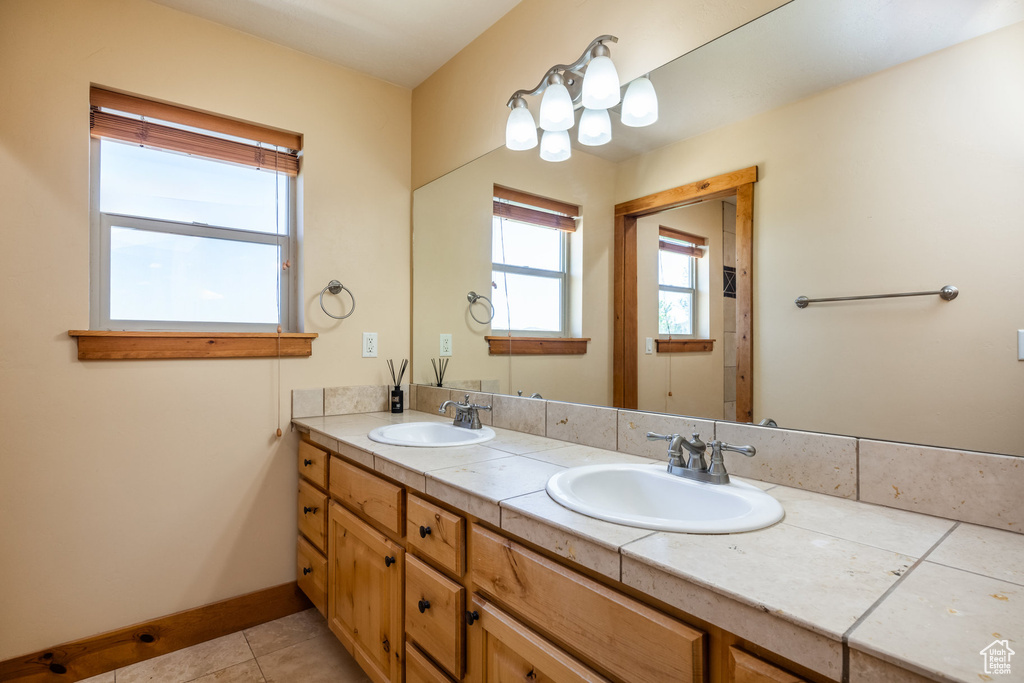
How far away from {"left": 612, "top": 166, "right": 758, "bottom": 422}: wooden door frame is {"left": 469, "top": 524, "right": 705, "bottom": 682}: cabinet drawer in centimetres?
63

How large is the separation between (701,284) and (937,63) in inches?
A: 24.6

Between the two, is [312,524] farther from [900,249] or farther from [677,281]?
[900,249]

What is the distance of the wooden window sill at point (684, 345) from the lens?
4.41 feet

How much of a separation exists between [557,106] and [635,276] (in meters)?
0.63

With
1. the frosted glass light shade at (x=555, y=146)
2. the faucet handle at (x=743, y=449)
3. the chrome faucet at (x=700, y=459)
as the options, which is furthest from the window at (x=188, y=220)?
the faucet handle at (x=743, y=449)

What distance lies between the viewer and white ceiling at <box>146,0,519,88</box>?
1.87 m

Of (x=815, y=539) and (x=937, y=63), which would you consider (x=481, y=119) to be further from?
(x=815, y=539)

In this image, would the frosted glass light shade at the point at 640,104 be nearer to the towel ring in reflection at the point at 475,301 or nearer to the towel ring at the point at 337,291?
the towel ring in reflection at the point at 475,301

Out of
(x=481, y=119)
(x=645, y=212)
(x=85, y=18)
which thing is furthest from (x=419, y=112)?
(x=645, y=212)

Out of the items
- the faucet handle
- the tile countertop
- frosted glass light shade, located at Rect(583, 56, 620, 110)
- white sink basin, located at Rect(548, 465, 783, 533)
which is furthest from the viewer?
frosted glass light shade, located at Rect(583, 56, 620, 110)

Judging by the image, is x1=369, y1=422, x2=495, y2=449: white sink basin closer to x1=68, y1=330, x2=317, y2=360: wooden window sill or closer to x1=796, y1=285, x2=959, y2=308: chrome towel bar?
x1=68, y1=330, x2=317, y2=360: wooden window sill

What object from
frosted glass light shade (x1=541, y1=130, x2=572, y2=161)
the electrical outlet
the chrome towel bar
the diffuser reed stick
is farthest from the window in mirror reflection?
the electrical outlet

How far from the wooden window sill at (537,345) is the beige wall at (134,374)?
69 centimetres

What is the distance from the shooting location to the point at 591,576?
0.85 metres
